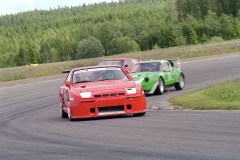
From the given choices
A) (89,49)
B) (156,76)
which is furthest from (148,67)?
(89,49)

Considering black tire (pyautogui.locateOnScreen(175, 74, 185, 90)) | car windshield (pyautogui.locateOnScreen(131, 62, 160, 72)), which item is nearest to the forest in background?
black tire (pyautogui.locateOnScreen(175, 74, 185, 90))

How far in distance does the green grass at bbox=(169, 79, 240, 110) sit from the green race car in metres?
2.01

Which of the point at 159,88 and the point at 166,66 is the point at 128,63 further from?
the point at 159,88

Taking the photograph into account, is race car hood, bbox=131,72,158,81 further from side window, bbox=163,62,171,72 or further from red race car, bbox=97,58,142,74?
red race car, bbox=97,58,142,74

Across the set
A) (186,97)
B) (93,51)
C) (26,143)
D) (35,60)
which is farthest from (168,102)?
(35,60)

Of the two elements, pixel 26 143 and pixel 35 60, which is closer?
pixel 26 143

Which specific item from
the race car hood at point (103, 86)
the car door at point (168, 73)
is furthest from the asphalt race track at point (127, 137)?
the car door at point (168, 73)

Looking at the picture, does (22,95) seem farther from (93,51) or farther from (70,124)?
(93,51)

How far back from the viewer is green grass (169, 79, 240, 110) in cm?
1512

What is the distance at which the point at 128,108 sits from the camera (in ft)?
44.5

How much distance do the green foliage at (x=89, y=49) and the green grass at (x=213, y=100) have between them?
12087cm

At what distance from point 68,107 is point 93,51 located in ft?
420

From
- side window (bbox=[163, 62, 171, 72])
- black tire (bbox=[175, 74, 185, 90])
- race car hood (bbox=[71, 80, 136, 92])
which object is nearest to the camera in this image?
race car hood (bbox=[71, 80, 136, 92])

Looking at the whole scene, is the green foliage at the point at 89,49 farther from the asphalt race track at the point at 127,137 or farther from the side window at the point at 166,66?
the asphalt race track at the point at 127,137
